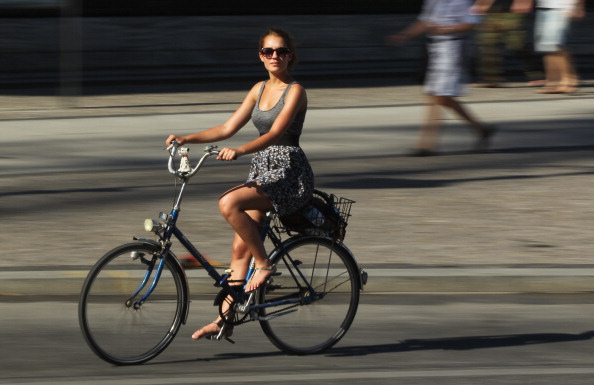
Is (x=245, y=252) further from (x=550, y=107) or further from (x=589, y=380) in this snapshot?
(x=550, y=107)

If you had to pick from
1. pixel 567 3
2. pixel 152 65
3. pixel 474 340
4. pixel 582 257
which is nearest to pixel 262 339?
pixel 474 340

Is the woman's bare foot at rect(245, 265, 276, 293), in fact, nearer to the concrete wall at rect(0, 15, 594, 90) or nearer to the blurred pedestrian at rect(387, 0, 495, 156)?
the blurred pedestrian at rect(387, 0, 495, 156)

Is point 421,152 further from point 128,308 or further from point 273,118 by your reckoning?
point 128,308

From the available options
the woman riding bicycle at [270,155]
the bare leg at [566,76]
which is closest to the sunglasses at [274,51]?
the woman riding bicycle at [270,155]

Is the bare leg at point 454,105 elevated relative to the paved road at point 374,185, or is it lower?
elevated

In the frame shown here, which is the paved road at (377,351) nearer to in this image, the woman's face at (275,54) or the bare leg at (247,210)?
the bare leg at (247,210)

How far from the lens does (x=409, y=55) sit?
80.2ft

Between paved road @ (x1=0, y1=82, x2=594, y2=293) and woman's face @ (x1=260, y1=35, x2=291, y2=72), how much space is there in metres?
1.95

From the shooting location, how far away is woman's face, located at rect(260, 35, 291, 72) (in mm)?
5934

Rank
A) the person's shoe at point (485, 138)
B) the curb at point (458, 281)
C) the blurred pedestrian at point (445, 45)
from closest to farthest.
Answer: the curb at point (458, 281)
the blurred pedestrian at point (445, 45)
the person's shoe at point (485, 138)

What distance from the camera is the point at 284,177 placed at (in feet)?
19.4

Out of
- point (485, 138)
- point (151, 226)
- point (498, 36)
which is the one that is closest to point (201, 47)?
point (498, 36)

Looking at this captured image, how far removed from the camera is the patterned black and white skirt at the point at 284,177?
19.3ft

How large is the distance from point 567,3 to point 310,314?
10942 millimetres
